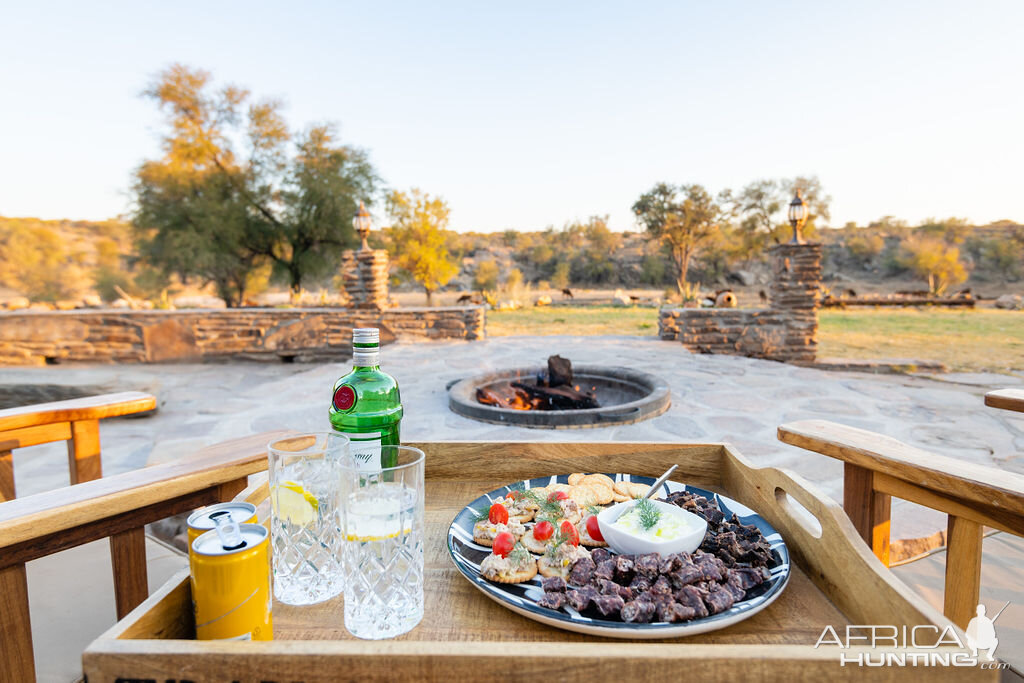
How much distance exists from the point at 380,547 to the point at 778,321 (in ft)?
21.7

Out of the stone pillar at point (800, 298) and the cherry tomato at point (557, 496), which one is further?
the stone pillar at point (800, 298)

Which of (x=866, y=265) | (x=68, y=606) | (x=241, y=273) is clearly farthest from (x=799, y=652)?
(x=866, y=265)

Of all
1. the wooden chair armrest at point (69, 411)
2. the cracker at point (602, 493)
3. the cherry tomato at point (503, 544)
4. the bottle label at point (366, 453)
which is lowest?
the cracker at point (602, 493)

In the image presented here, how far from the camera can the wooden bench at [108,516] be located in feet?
3.02

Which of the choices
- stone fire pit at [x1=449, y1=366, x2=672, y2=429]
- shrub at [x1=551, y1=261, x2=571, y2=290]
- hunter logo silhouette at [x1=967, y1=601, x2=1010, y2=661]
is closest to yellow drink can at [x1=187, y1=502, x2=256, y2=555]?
hunter logo silhouette at [x1=967, y1=601, x2=1010, y2=661]

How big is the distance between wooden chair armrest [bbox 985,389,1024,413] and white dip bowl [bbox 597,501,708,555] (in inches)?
61.8

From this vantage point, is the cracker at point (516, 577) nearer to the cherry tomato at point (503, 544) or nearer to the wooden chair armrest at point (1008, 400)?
the cherry tomato at point (503, 544)

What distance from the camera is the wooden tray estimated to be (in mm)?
532

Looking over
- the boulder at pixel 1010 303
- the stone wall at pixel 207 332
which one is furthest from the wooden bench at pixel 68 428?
the boulder at pixel 1010 303

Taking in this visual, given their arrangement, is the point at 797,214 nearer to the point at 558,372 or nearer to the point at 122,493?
the point at 558,372

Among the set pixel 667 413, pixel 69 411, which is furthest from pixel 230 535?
pixel 667 413

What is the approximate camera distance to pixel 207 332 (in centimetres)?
726

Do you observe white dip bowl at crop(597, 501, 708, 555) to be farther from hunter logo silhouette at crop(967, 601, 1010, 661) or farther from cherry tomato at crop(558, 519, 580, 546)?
hunter logo silhouette at crop(967, 601, 1010, 661)

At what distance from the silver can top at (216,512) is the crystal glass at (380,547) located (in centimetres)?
15
